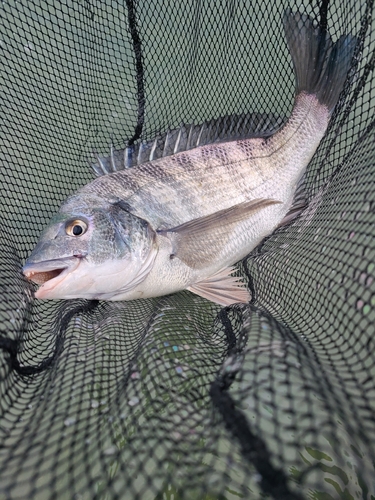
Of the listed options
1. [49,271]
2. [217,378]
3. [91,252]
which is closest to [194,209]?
[91,252]

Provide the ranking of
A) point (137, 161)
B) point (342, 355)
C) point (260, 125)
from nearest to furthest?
point (342, 355), point (137, 161), point (260, 125)

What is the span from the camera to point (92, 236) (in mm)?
2080

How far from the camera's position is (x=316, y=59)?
2717 millimetres

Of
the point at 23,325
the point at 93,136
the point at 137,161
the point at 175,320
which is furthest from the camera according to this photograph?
the point at 93,136

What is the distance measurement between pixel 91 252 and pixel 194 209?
2.42 ft

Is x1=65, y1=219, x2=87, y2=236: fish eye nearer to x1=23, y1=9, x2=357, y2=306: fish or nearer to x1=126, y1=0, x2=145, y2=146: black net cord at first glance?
x1=23, y1=9, x2=357, y2=306: fish

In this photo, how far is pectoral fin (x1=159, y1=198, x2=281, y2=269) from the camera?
2322mm

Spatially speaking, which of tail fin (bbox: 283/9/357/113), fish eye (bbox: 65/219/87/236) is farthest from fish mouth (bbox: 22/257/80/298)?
tail fin (bbox: 283/9/357/113)

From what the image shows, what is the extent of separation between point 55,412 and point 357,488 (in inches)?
51.7

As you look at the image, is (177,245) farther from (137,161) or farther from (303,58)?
(303,58)

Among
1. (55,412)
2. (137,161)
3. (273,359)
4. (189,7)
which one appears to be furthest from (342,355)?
(189,7)

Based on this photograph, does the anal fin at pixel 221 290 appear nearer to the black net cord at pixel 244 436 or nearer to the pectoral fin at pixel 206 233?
the pectoral fin at pixel 206 233

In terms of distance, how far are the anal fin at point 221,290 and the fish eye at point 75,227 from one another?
0.79 meters

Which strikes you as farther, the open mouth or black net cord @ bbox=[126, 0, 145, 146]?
black net cord @ bbox=[126, 0, 145, 146]
